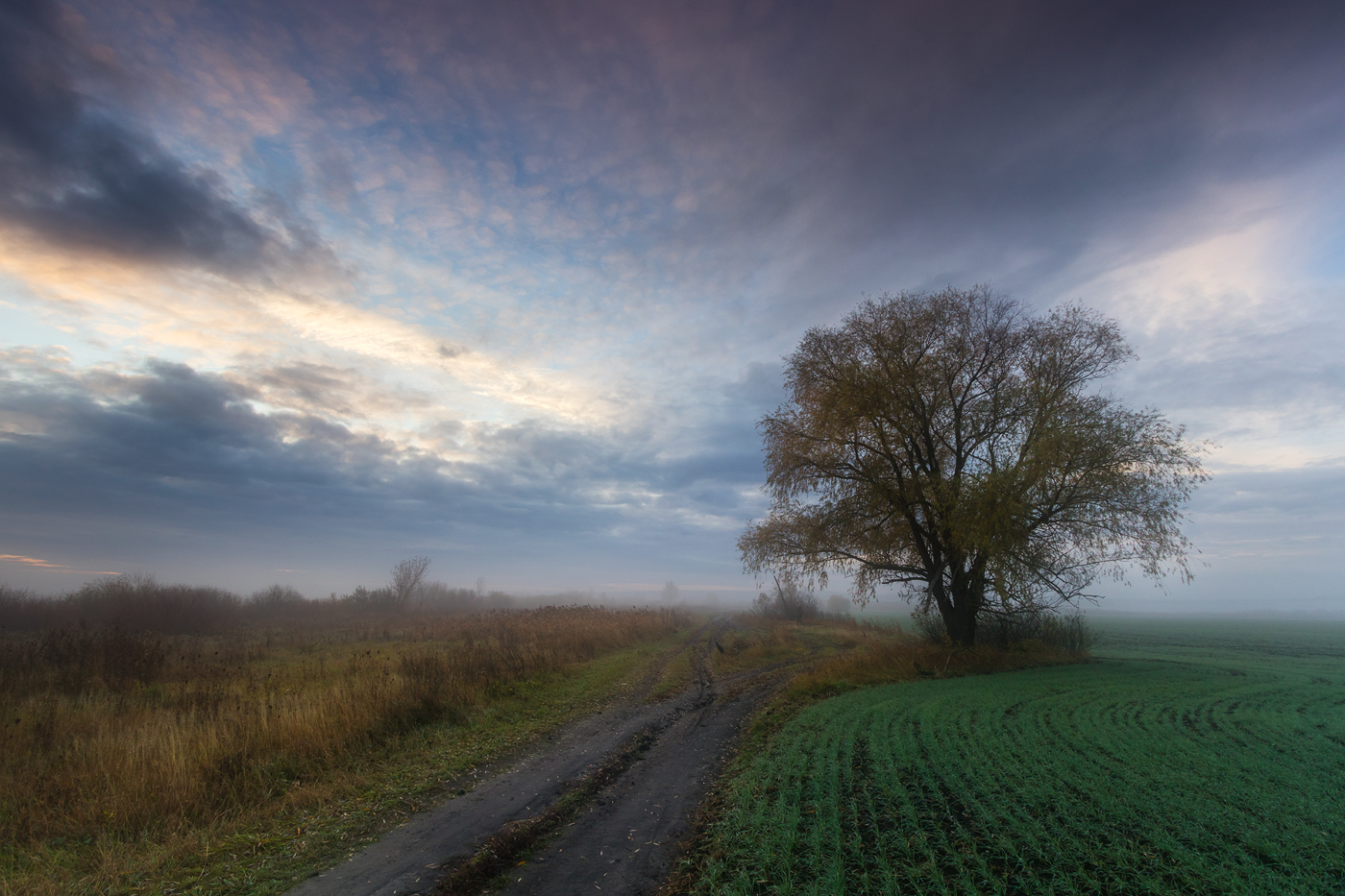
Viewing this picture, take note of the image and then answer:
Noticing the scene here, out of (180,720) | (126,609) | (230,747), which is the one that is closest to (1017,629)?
(230,747)

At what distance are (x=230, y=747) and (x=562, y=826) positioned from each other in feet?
20.1

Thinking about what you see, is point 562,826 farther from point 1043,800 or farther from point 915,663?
point 915,663

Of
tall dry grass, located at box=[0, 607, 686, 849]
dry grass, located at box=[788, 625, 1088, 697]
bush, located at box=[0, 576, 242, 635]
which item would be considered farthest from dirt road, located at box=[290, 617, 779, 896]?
bush, located at box=[0, 576, 242, 635]

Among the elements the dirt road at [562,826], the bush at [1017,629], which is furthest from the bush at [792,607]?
the dirt road at [562,826]

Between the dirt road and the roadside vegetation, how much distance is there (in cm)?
66

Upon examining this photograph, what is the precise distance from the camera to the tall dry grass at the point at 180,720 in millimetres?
6848

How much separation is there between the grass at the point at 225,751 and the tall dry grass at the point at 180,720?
0.11ft

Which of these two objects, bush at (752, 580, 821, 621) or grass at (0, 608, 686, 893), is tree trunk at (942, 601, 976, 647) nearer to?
grass at (0, 608, 686, 893)

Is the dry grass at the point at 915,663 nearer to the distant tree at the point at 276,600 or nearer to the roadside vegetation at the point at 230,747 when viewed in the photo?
the roadside vegetation at the point at 230,747

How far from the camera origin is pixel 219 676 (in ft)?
51.2

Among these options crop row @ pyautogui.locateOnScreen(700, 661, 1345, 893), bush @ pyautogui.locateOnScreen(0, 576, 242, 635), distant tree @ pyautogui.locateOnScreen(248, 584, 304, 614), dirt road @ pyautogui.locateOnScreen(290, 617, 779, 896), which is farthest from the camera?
distant tree @ pyautogui.locateOnScreen(248, 584, 304, 614)

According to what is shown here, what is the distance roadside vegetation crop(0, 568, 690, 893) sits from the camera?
19.1 feet

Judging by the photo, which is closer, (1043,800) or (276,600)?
(1043,800)

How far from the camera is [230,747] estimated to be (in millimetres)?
8297
